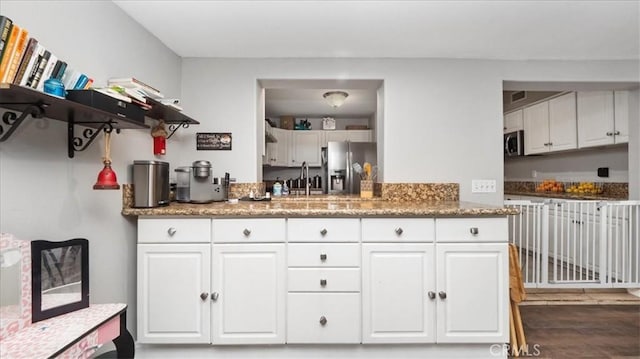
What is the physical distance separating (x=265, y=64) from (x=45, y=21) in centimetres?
149

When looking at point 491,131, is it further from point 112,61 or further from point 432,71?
point 112,61

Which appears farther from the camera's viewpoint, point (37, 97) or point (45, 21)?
point (45, 21)

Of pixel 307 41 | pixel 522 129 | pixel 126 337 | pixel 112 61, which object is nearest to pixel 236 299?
pixel 126 337

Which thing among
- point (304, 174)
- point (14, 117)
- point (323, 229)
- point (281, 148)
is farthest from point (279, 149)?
point (14, 117)

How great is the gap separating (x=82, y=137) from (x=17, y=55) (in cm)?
59

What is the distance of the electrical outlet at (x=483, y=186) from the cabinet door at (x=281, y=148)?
3317mm

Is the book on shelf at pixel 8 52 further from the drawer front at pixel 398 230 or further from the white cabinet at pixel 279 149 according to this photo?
the white cabinet at pixel 279 149

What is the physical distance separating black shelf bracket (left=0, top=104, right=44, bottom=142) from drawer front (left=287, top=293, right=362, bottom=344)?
4.84 ft

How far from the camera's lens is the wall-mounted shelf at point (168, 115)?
186cm

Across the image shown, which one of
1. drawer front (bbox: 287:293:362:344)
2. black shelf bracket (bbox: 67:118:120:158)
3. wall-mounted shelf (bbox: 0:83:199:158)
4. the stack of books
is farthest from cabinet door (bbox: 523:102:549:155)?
the stack of books

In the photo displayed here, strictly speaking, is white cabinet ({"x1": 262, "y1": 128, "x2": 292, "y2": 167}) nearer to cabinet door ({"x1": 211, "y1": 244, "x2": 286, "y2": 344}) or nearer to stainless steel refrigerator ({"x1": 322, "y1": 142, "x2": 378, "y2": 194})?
stainless steel refrigerator ({"x1": 322, "y1": 142, "x2": 378, "y2": 194})

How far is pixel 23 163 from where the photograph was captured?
1295 millimetres

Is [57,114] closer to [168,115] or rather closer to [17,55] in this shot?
[17,55]

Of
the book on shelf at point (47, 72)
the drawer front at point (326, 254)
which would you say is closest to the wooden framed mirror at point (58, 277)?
the book on shelf at point (47, 72)
